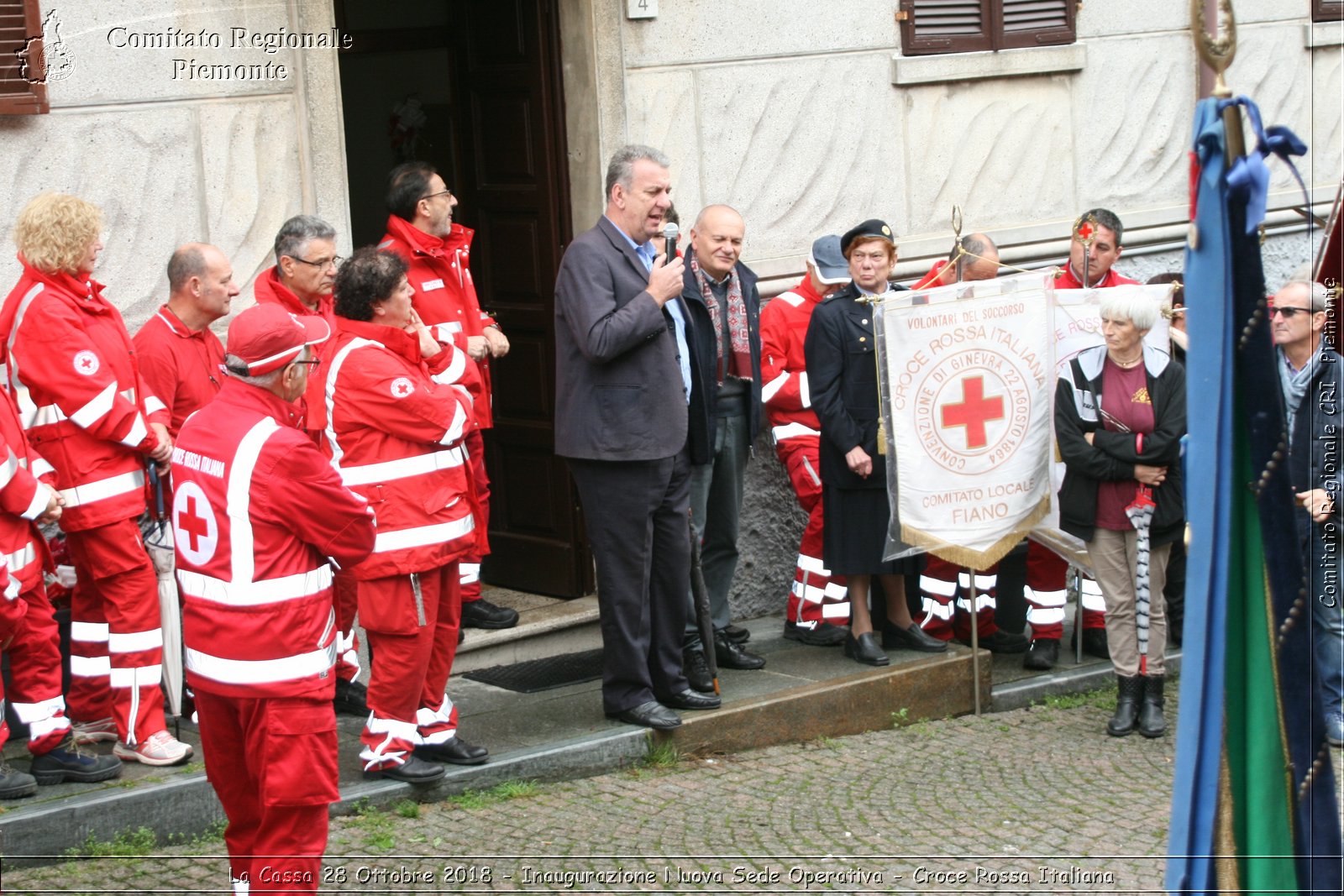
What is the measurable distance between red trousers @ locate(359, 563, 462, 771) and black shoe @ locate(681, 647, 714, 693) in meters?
1.25

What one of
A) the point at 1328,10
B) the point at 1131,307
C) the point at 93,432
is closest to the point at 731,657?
the point at 1131,307

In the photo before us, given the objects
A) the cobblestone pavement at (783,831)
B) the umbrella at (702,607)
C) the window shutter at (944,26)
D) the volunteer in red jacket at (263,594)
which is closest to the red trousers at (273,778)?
the volunteer in red jacket at (263,594)

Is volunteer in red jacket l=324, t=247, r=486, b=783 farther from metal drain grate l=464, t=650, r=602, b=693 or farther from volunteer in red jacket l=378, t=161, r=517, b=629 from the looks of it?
metal drain grate l=464, t=650, r=602, b=693

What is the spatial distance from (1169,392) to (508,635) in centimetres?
316

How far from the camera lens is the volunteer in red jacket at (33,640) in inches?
217

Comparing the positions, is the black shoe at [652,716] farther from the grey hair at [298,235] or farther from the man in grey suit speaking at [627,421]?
the grey hair at [298,235]

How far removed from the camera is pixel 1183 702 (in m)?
3.71

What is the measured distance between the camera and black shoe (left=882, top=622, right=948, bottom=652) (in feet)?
25.3

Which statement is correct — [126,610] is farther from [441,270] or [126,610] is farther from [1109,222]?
[1109,222]

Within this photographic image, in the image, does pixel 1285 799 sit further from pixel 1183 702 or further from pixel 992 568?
pixel 992 568

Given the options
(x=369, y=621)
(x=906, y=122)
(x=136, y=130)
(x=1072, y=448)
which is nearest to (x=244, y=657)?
(x=369, y=621)

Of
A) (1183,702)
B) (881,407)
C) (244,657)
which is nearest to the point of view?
(1183,702)

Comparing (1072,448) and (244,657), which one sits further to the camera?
(1072,448)

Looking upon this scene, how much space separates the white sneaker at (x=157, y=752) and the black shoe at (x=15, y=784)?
0.37 metres
